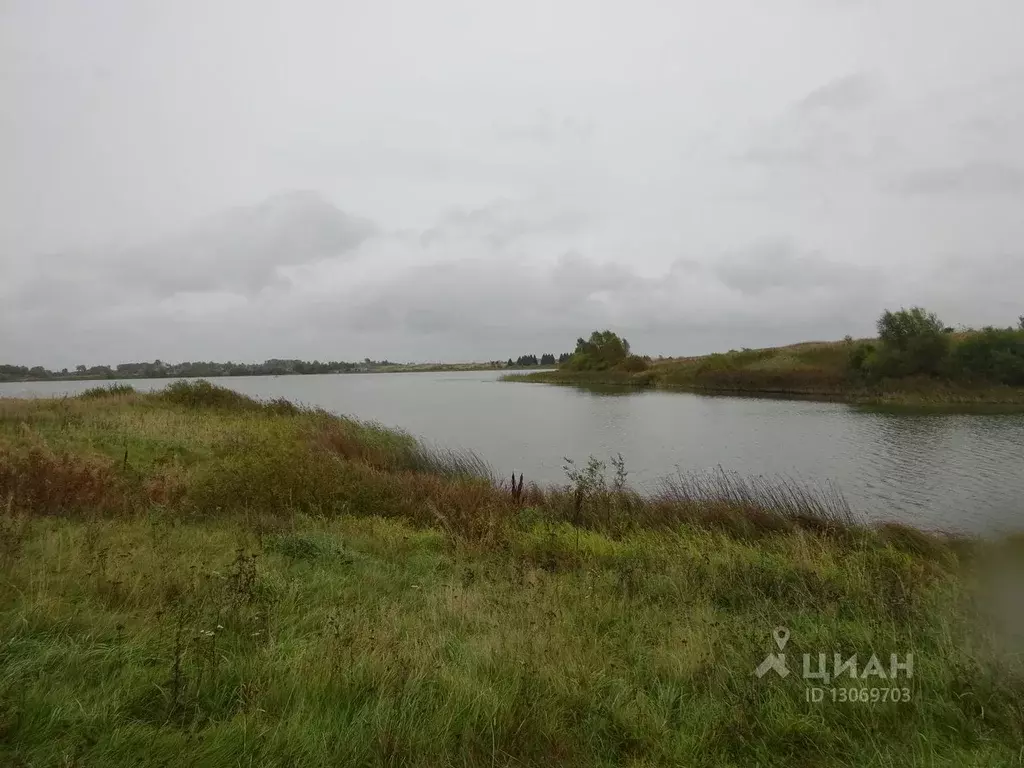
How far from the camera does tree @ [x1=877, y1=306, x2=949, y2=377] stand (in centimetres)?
5759

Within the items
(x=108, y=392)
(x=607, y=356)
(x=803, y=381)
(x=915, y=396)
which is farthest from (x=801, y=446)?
(x=607, y=356)

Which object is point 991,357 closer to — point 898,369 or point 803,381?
point 898,369

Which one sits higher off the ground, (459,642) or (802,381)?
(802,381)

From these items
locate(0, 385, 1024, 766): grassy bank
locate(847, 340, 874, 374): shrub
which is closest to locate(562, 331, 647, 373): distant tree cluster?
locate(847, 340, 874, 374): shrub

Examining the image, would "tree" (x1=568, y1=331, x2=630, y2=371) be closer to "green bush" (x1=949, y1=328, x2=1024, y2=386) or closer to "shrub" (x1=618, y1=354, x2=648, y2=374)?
"shrub" (x1=618, y1=354, x2=648, y2=374)

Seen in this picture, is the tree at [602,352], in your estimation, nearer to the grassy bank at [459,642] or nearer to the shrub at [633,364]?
the shrub at [633,364]

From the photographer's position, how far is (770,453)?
90.7 feet

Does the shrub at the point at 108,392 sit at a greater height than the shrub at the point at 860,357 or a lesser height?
lesser

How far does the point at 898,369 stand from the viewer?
195ft

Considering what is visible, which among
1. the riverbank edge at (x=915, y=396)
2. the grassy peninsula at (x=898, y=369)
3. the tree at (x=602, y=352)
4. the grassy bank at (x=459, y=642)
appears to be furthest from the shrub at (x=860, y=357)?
the grassy bank at (x=459, y=642)

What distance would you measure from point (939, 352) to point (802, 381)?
47.3ft

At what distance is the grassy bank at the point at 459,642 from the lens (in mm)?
3590

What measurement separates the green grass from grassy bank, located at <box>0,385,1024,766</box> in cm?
5287

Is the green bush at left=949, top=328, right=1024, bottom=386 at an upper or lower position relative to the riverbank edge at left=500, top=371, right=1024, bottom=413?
upper
